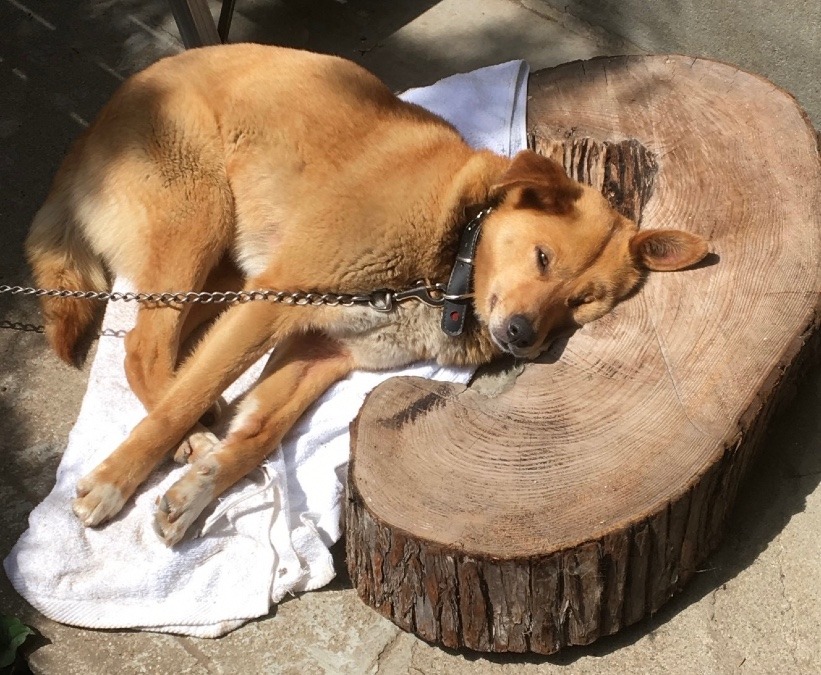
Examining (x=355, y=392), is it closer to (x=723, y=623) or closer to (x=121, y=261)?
(x=121, y=261)

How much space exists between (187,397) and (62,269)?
0.81 meters

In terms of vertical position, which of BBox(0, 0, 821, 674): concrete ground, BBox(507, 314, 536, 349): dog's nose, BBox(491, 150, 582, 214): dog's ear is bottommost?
BBox(0, 0, 821, 674): concrete ground

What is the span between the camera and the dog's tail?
10.7 ft

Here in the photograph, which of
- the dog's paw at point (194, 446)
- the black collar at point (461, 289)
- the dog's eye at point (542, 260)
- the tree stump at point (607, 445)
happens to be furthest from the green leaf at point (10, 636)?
the dog's eye at point (542, 260)

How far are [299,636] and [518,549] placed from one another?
2.79 feet

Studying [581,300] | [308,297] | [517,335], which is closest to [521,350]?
[517,335]

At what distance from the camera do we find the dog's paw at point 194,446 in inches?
116

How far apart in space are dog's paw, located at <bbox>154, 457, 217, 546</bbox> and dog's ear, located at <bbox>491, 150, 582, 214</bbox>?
138 centimetres

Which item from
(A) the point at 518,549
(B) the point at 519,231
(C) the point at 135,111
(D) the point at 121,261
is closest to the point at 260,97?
(C) the point at 135,111

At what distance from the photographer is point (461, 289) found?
3.00m

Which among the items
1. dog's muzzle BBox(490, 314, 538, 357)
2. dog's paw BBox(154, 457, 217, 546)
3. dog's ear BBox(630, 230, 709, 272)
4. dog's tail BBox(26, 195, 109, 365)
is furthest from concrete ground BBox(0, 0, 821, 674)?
dog's muzzle BBox(490, 314, 538, 357)

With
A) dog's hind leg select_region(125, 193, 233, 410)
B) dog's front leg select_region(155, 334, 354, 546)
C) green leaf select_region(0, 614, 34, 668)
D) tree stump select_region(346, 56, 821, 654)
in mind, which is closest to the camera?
tree stump select_region(346, 56, 821, 654)

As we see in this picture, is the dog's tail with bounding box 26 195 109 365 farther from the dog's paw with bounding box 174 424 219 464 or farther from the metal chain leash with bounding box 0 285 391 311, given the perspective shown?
the dog's paw with bounding box 174 424 219 464

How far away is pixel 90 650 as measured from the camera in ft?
8.59
